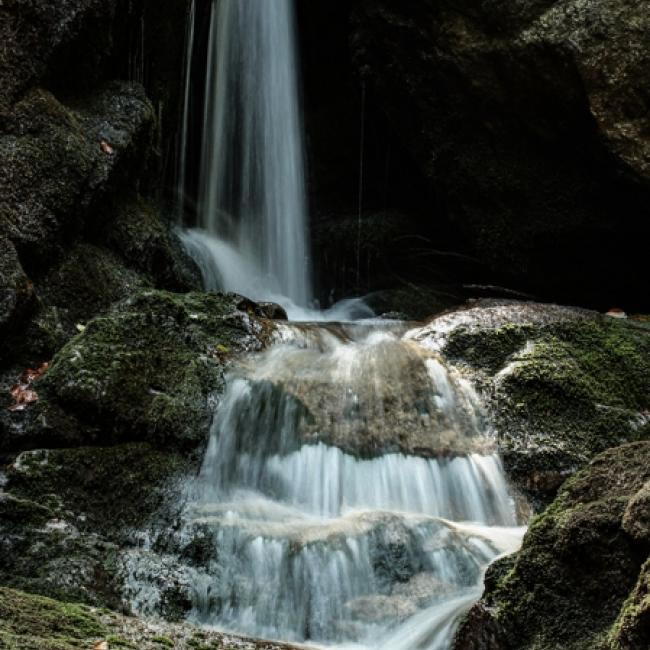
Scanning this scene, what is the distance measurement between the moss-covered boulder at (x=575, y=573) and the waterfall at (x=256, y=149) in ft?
25.9

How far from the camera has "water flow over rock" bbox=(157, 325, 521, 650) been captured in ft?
12.3

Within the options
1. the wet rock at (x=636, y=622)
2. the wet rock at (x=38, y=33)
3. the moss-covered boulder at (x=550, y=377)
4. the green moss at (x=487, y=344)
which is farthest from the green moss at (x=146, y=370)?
the wet rock at (x=636, y=622)

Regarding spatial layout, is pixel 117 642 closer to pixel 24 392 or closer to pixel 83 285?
pixel 24 392

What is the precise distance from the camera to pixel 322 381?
5.64 metres

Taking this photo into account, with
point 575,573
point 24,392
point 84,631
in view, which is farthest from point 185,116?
point 575,573

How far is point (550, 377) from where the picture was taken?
5.86m

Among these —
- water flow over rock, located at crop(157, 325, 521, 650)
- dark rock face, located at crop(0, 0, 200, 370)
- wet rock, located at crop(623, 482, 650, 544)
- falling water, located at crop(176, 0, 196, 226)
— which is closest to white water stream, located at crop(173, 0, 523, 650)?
water flow over rock, located at crop(157, 325, 521, 650)

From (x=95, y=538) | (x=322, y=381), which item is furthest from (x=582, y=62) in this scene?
(x=95, y=538)

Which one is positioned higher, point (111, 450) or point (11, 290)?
point (11, 290)

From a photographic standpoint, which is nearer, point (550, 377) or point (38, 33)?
point (550, 377)

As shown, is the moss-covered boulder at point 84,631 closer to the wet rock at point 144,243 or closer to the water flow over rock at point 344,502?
the water flow over rock at point 344,502

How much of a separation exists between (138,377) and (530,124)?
6062 millimetres

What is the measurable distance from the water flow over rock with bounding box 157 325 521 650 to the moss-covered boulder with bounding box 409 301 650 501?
0.26m

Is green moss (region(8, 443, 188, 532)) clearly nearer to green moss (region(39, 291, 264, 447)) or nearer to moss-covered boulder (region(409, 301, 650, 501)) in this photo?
green moss (region(39, 291, 264, 447))
